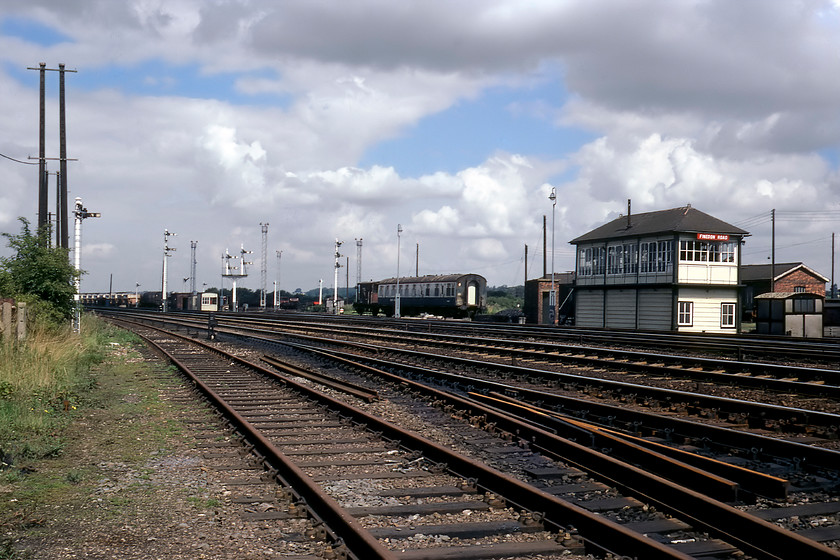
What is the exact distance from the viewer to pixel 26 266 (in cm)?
2248

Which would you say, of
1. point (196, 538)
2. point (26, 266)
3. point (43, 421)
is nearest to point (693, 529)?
point (196, 538)

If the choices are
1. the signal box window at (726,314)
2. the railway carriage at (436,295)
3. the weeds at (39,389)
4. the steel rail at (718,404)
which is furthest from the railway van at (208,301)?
the steel rail at (718,404)

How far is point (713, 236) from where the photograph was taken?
1430 inches

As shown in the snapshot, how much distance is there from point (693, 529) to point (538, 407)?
587cm

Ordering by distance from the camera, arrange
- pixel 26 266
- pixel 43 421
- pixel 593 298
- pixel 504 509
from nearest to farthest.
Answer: pixel 504 509
pixel 43 421
pixel 26 266
pixel 593 298

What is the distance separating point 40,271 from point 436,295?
40041mm

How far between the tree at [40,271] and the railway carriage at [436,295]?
3616cm

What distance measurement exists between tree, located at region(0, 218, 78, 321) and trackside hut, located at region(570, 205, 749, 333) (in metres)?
25.6

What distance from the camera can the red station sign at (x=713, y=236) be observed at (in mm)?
36000

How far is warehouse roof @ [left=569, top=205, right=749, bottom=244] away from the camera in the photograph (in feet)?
120

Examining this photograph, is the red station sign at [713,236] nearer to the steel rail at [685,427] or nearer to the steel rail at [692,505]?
the steel rail at [685,427]

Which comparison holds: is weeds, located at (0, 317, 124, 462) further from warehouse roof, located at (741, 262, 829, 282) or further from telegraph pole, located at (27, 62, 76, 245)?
warehouse roof, located at (741, 262, 829, 282)

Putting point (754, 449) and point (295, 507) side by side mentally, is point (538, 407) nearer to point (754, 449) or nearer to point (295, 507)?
point (754, 449)

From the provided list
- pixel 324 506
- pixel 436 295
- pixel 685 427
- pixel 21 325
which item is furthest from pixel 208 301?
pixel 324 506
